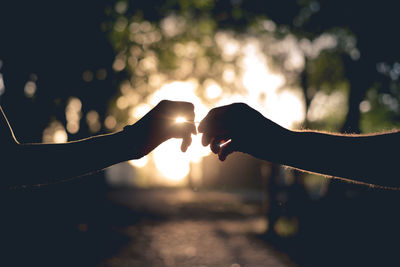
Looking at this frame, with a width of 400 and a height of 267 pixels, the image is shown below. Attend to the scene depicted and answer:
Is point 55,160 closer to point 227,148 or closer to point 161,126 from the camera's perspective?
point 161,126

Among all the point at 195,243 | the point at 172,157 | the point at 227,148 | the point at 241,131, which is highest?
the point at 241,131

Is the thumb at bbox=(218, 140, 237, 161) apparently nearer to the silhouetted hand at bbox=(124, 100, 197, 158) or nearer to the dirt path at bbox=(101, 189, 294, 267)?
the silhouetted hand at bbox=(124, 100, 197, 158)

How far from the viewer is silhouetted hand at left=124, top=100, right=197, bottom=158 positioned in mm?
1793

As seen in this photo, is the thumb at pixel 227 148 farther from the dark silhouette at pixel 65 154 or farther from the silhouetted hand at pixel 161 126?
the dark silhouette at pixel 65 154

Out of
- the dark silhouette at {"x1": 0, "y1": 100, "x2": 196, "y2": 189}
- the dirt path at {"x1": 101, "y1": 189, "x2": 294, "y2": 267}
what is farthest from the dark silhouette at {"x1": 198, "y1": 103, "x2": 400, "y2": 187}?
the dirt path at {"x1": 101, "y1": 189, "x2": 294, "y2": 267}

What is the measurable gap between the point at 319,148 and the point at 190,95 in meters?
18.2

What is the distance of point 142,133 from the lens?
180cm

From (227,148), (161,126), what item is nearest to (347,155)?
(227,148)

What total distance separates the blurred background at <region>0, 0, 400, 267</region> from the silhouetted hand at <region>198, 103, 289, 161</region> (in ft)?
1.09

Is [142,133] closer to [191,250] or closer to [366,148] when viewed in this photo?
[366,148]

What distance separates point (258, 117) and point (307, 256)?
16.9 feet

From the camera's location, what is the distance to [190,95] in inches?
767

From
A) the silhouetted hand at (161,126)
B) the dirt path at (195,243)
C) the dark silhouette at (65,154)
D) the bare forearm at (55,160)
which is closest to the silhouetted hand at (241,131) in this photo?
the silhouetted hand at (161,126)

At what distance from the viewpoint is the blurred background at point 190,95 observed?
6348mm
